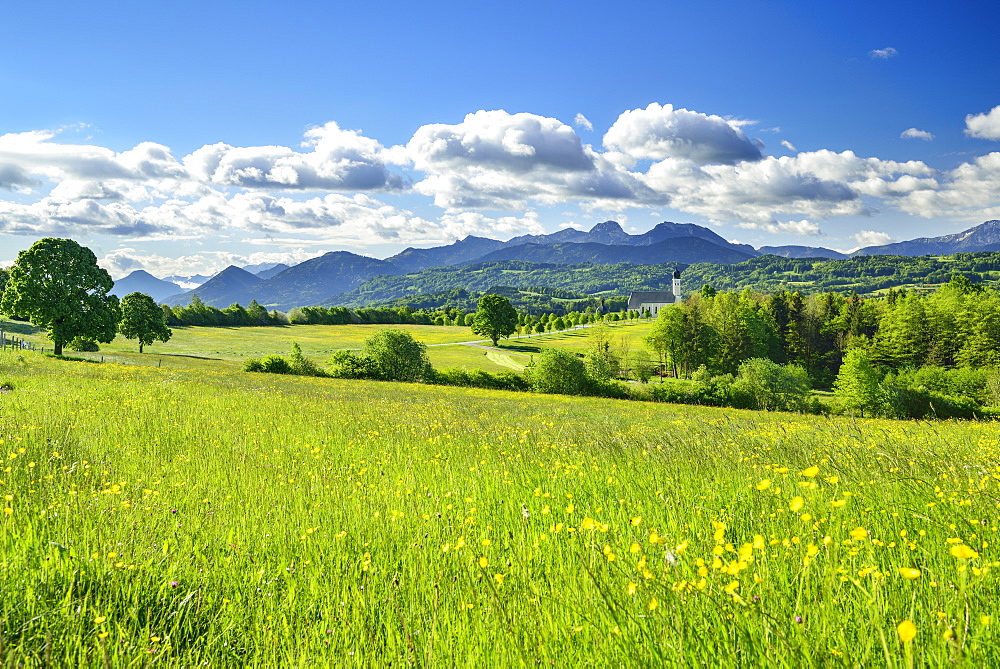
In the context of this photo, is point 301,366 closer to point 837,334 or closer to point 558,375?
point 558,375

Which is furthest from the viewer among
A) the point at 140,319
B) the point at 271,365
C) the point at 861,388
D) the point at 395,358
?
the point at 140,319

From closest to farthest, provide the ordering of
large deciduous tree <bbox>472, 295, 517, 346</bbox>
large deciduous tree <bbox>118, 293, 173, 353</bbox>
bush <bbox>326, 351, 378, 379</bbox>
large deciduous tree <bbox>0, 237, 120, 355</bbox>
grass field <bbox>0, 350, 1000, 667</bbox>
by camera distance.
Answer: grass field <bbox>0, 350, 1000, 667</bbox>
large deciduous tree <bbox>0, 237, 120, 355</bbox>
bush <bbox>326, 351, 378, 379</bbox>
large deciduous tree <bbox>118, 293, 173, 353</bbox>
large deciduous tree <bbox>472, 295, 517, 346</bbox>

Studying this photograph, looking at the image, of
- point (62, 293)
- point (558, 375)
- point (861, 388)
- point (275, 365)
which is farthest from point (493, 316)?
point (62, 293)

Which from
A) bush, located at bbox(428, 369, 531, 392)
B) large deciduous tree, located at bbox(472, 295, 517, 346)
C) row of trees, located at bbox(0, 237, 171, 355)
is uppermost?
row of trees, located at bbox(0, 237, 171, 355)

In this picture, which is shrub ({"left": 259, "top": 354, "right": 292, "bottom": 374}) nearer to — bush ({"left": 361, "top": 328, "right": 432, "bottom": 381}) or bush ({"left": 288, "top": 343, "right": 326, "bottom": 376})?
bush ({"left": 288, "top": 343, "right": 326, "bottom": 376})

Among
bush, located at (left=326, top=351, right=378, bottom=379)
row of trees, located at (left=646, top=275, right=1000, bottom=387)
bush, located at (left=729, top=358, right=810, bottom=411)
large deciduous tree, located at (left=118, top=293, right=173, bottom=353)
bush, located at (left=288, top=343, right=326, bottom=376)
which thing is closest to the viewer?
bush, located at (left=729, top=358, right=810, bottom=411)

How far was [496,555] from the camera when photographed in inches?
162

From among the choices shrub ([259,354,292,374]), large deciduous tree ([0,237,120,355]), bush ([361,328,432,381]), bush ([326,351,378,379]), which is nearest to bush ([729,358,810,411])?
bush ([361,328,432,381])

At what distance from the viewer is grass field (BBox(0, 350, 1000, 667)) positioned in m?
2.60

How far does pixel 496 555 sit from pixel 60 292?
55.3m

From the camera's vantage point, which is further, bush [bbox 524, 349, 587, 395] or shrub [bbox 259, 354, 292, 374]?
shrub [bbox 259, 354, 292, 374]

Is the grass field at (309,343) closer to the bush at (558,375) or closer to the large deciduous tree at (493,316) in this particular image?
the large deciduous tree at (493,316)

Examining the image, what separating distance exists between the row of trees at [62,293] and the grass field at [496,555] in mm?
46453

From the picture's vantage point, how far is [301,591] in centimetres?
362
